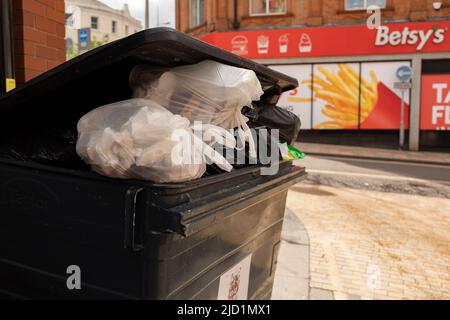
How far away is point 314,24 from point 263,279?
14814 mm

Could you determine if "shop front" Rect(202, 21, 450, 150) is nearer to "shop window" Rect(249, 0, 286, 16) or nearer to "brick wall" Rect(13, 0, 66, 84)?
"shop window" Rect(249, 0, 286, 16)

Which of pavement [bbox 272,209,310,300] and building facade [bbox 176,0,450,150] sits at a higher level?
building facade [bbox 176,0,450,150]

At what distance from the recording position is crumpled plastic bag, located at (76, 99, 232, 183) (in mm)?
1230

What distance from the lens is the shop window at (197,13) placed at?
722 inches

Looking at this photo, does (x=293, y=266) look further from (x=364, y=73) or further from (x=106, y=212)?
(x=364, y=73)

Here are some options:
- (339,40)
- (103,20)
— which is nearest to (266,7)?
(339,40)

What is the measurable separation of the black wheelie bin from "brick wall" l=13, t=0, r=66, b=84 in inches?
58.6

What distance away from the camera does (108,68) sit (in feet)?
4.79

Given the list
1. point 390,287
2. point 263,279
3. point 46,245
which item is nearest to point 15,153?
point 46,245

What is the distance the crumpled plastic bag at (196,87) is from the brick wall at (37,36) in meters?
1.77

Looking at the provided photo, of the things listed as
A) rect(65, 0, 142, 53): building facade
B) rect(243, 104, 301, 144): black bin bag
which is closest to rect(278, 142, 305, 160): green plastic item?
rect(243, 104, 301, 144): black bin bag
